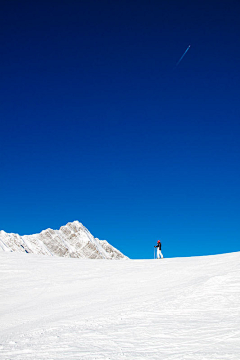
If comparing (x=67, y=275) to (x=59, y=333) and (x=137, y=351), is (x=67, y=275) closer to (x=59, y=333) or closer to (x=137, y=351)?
(x=59, y=333)

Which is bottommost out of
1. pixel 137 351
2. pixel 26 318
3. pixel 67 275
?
pixel 137 351

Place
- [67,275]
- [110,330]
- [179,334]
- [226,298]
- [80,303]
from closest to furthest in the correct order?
[179,334] < [110,330] < [226,298] < [80,303] < [67,275]

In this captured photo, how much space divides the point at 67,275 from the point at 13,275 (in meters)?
2.54

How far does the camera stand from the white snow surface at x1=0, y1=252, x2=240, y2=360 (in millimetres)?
4695

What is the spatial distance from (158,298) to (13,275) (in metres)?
8.27

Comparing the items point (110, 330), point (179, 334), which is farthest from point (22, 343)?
point (179, 334)

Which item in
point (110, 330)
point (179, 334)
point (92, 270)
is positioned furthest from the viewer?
point (92, 270)

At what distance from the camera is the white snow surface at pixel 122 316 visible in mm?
4695

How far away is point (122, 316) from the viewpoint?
6.80 meters

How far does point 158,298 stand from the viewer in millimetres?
8297

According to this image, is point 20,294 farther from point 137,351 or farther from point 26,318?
point 137,351

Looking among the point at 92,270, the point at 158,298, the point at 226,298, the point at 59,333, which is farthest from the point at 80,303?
the point at 92,270

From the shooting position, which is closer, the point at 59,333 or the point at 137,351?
the point at 137,351

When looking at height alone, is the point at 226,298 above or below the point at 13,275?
below
